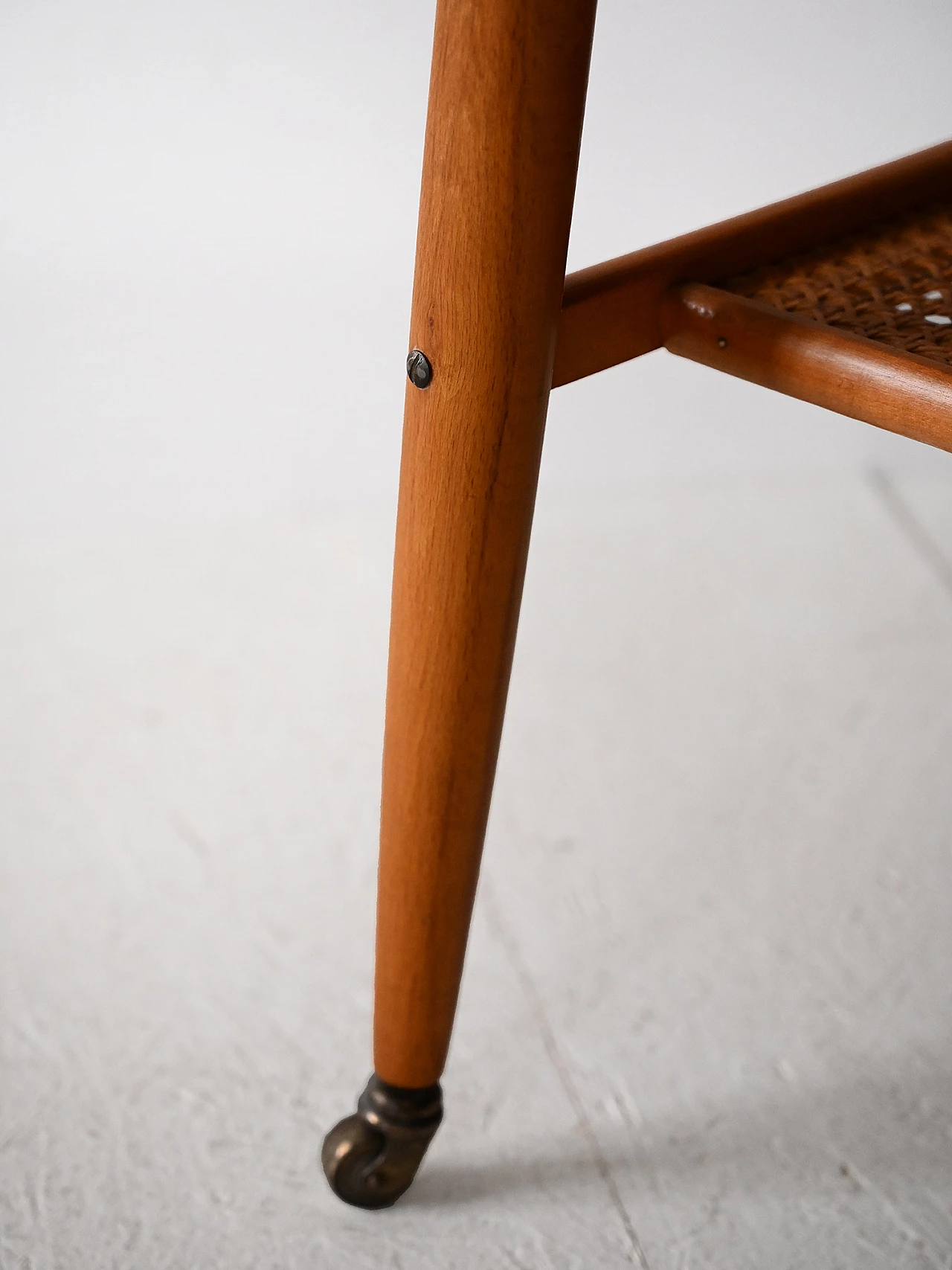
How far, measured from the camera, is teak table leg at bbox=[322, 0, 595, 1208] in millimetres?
301

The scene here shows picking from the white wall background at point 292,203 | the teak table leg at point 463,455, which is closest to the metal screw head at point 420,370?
the teak table leg at point 463,455

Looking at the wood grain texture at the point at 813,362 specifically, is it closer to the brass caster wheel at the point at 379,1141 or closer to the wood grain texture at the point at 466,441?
the wood grain texture at the point at 466,441

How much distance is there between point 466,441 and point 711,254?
133 millimetres

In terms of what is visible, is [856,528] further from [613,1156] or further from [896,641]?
[613,1156]

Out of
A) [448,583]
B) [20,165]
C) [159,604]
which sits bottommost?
[159,604]

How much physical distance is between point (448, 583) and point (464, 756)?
0.05m

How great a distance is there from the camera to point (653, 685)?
0.75m

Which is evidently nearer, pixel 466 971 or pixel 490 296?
pixel 490 296

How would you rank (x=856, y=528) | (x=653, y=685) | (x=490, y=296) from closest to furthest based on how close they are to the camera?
(x=490, y=296) < (x=653, y=685) < (x=856, y=528)

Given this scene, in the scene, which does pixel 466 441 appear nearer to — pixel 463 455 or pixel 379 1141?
pixel 463 455

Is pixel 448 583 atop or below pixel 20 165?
atop

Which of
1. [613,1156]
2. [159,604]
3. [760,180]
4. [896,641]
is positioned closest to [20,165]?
[159,604]

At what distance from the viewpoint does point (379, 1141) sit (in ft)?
1.51

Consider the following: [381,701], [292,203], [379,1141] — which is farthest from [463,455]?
[292,203]
